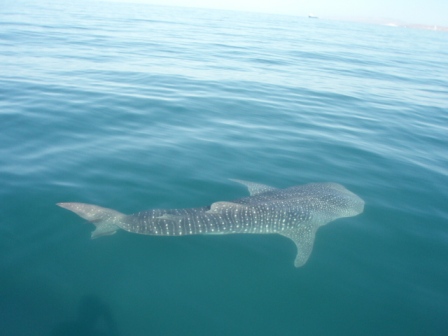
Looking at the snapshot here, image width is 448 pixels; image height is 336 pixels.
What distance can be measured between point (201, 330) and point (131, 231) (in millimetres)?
2877

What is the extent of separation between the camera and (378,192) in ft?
31.7

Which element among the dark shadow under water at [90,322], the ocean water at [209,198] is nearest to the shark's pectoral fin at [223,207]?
the ocean water at [209,198]

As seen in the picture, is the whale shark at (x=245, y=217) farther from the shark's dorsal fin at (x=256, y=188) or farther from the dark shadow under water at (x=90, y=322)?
the dark shadow under water at (x=90, y=322)

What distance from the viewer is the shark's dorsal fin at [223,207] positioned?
766 cm

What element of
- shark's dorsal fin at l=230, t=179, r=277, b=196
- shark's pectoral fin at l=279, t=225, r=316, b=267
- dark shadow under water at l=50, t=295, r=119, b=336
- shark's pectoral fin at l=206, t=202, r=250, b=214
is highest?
shark's pectoral fin at l=206, t=202, r=250, b=214

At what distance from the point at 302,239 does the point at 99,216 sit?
15.7ft

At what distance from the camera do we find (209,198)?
8.94 m

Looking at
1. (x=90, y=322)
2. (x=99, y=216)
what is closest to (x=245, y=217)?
(x=99, y=216)

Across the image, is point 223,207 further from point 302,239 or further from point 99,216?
point 99,216

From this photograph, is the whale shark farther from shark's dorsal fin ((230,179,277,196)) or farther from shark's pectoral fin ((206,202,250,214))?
A: shark's dorsal fin ((230,179,277,196))

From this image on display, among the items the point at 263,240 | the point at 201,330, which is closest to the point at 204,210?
the point at 263,240

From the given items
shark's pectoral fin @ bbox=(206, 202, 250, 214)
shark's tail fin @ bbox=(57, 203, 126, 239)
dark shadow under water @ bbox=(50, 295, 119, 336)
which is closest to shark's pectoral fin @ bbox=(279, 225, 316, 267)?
shark's pectoral fin @ bbox=(206, 202, 250, 214)

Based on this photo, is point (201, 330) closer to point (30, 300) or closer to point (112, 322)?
point (112, 322)

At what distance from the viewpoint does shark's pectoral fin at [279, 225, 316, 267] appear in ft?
23.1
